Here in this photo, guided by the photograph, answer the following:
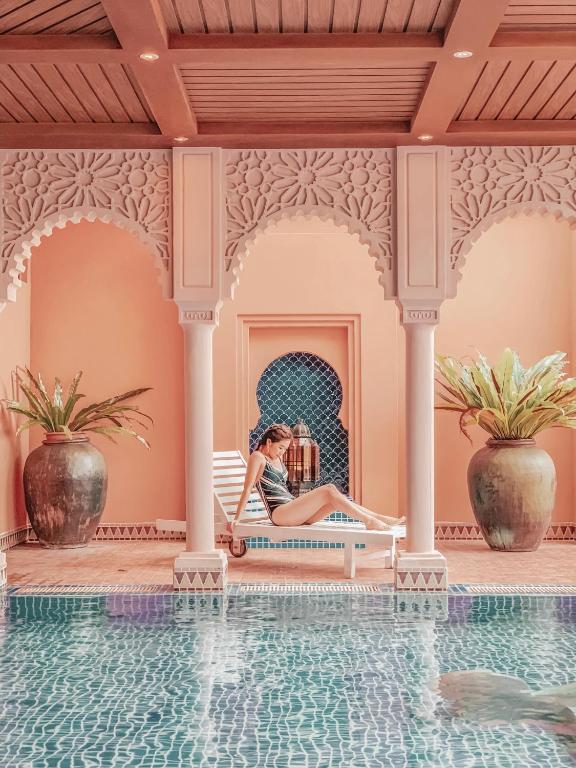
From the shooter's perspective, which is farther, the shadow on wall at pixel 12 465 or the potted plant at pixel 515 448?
the shadow on wall at pixel 12 465

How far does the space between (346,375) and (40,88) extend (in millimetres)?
4897

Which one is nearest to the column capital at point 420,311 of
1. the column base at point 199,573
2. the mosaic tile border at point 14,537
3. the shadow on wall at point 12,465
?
the column base at point 199,573

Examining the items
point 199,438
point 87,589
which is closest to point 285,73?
point 199,438

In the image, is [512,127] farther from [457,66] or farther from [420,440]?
[420,440]

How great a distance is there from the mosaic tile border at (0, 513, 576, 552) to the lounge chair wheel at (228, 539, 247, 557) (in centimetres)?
104

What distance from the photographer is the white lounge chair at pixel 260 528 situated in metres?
7.05

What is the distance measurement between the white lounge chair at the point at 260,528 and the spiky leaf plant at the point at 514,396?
5.20 feet

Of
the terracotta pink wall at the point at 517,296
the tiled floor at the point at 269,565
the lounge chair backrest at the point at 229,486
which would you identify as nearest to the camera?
the tiled floor at the point at 269,565

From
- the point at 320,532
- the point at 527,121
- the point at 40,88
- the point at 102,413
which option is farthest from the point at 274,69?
the point at 102,413

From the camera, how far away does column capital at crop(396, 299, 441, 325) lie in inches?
260

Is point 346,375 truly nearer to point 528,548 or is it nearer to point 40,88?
point 528,548

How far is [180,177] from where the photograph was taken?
6.62 meters

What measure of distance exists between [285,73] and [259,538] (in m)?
5.06

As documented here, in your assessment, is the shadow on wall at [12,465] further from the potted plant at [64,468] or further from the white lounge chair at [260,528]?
the white lounge chair at [260,528]
